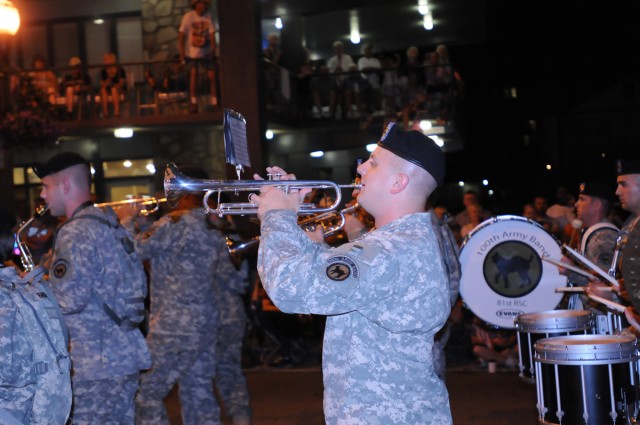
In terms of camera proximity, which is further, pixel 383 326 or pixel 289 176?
pixel 289 176

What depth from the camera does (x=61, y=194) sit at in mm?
6074

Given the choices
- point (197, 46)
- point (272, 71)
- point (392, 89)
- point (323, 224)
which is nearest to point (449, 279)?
point (323, 224)

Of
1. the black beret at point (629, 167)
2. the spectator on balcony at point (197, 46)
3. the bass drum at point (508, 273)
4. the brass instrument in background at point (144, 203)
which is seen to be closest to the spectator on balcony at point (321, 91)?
the spectator on balcony at point (197, 46)

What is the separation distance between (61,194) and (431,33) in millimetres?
17194

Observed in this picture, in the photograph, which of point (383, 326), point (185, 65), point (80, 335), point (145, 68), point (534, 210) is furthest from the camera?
point (145, 68)

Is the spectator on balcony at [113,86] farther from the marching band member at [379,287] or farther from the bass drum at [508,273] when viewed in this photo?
the marching band member at [379,287]

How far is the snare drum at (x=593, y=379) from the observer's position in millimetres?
5906

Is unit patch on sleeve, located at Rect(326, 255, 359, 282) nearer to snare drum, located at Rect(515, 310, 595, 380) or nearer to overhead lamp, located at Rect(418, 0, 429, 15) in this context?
snare drum, located at Rect(515, 310, 595, 380)

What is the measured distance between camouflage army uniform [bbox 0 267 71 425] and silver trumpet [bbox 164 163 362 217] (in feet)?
2.61

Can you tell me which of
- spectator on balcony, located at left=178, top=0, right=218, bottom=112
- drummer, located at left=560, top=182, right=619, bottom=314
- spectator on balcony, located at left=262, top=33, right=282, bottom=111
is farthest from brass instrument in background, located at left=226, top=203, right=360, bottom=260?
spectator on balcony, located at left=262, top=33, right=282, bottom=111

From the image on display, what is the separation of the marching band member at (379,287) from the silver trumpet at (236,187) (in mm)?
60

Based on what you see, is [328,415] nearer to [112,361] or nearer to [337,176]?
[112,361]

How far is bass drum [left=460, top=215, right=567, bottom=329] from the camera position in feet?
28.7

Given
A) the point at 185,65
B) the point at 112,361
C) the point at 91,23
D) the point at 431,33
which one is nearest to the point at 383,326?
the point at 112,361
